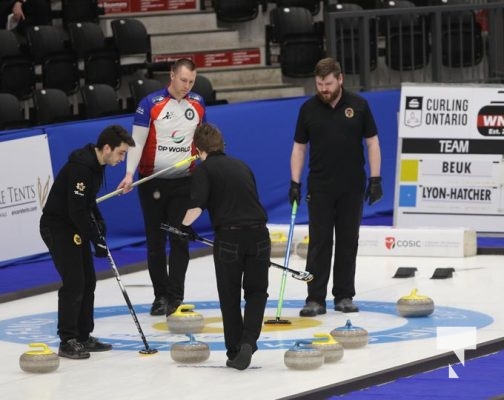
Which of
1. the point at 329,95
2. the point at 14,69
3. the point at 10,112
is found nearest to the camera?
the point at 329,95

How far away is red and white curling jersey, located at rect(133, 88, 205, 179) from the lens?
11.8 metres

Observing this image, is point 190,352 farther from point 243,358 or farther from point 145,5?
point 145,5

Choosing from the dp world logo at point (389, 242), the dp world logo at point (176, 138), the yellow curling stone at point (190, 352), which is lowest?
the dp world logo at point (389, 242)

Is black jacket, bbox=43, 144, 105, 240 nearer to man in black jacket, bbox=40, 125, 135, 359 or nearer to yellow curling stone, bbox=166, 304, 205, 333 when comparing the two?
man in black jacket, bbox=40, 125, 135, 359

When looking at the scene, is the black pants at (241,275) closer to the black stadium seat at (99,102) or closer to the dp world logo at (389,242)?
the dp world logo at (389,242)

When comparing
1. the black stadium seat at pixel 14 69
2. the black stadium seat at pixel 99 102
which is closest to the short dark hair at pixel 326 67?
the black stadium seat at pixel 99 102

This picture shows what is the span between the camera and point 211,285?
13.2 meters

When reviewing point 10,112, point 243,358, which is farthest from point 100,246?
point 10,112

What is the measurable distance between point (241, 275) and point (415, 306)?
1991mm

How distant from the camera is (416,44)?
734 inches

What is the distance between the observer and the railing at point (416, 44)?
17.3 meters

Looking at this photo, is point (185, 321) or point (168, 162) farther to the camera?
point (168, 162)

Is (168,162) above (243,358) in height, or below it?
above

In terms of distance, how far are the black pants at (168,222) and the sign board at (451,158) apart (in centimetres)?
399
